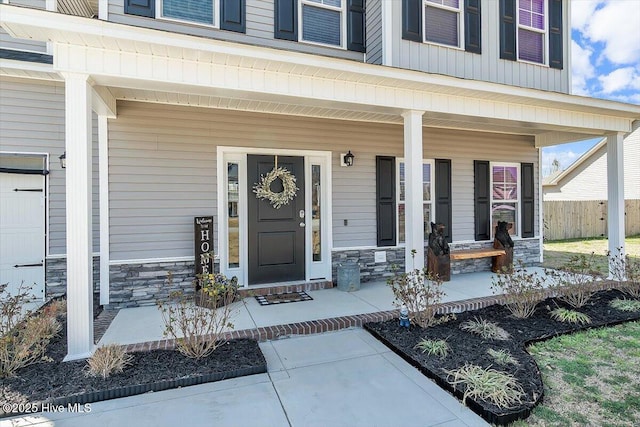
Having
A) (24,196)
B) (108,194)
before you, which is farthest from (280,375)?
(24,196)

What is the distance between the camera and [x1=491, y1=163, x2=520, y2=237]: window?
6988mm

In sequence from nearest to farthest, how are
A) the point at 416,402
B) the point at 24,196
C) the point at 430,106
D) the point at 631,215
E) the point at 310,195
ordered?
the point at 416,402 < the point at 430,106 < the point at 24,196 < the point at 310,195 < the point at 631,215

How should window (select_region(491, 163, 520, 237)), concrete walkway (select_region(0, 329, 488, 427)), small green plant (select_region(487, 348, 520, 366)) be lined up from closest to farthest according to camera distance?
1. concrete walkway (select_region(0, 329, 488, 427))
2. small green plant (select_region(487, 348, 520, 366))
3. window (select_region(491, 163, 520, 237))

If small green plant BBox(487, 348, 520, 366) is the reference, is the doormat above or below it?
above

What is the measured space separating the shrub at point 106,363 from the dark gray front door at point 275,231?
2.46 meters

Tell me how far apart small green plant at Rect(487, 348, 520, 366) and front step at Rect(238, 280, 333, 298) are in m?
2.73

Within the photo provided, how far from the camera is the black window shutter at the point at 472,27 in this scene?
5.73 m

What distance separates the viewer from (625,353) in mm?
3424

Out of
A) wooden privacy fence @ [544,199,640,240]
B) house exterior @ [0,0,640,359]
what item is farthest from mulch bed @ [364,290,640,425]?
wooden privacy fence @ [544,199,640,240]

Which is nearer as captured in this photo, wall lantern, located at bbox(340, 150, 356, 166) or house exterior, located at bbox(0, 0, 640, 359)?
house exterior, located at bbox(0, 0, 640, 359)

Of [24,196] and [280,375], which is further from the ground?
[24,196]

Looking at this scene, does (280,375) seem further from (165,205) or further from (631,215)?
(631,215)

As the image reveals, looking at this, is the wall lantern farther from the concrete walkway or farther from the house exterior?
the concrete walkway

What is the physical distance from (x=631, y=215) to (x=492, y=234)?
12.0m
